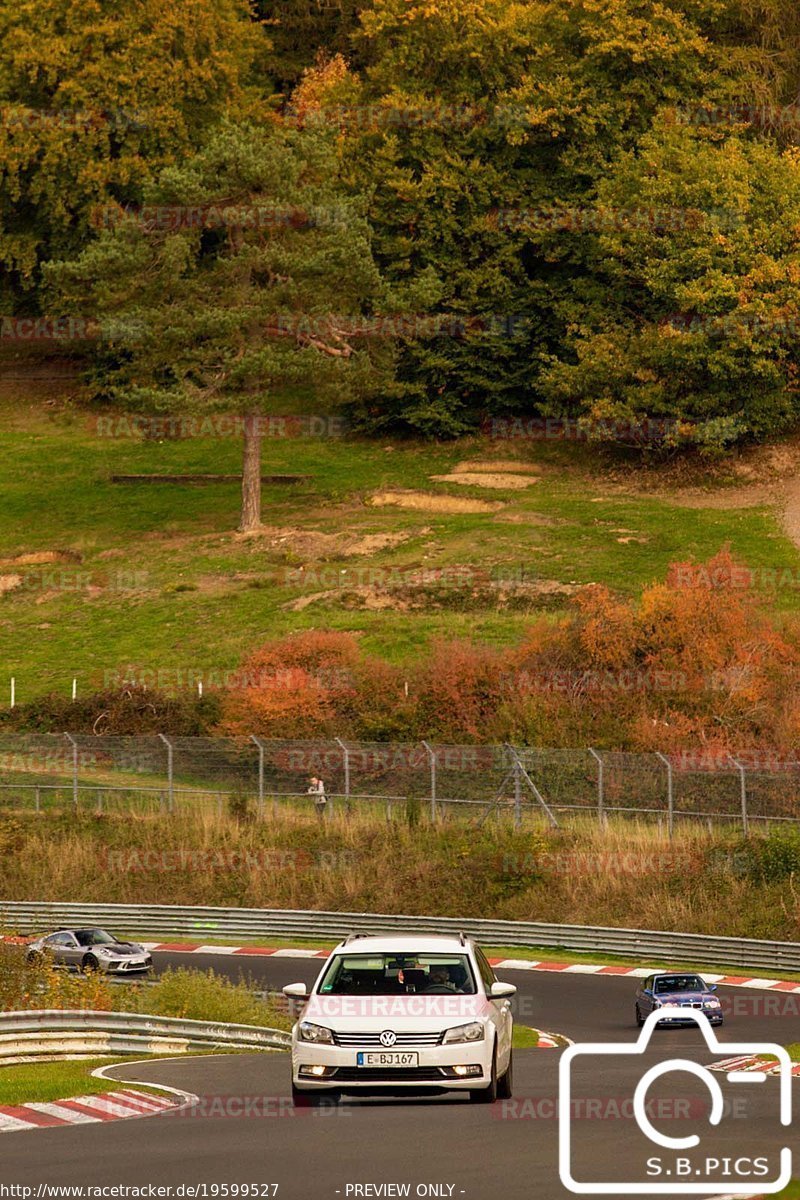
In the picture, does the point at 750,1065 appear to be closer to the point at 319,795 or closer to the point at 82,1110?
the point at 82,1110

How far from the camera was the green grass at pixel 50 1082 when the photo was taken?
61.7 ft

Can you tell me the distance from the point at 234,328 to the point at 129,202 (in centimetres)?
2688

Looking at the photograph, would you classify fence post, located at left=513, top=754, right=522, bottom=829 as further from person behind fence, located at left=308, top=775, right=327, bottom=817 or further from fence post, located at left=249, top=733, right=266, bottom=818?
fence post, located at left=249, top=733, right=266, bottom=818

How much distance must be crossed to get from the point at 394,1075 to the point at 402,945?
1.91 m

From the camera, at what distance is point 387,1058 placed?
1673cm

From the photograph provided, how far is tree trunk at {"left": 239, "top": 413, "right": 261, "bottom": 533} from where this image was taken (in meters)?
73.4

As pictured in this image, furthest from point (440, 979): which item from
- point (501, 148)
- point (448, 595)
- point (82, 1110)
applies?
point (501, 148)

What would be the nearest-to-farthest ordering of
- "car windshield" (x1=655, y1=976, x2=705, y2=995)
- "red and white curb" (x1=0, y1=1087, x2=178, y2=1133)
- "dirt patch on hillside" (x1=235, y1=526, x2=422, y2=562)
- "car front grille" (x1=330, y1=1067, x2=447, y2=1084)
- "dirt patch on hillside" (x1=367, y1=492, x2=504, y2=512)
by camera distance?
"car front grille" (x1=330, y1=1067, x2=447, y2=1084), "red and white curb" (x1=0, y1=1087, x2=178, y2=1133), "car windshield" (x1=655, y1=976, x2=705, y2=995), "dirt patch on hillside" (x1=235, y1=526, x2=422, y2=562), "dirt patch on hillside" (x1=367, y1=492, x2=504, y2=512)

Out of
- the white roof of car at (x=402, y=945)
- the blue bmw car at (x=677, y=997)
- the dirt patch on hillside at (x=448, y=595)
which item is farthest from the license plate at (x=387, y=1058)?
the dirt patch on hillside at (x=448, y=595)

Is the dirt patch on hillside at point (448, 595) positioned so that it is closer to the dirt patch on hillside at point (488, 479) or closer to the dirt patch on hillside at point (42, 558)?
the dirt patch on hillside at point (488, 479)

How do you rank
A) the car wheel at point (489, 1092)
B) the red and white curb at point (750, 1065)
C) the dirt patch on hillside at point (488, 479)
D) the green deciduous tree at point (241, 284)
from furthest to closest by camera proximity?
the dirt patch on hillside at point (488, 479) → the green deciduous tree at point (241, 284) → the red and white curb at point (750, 1065) → the car wheel at point (489, 1092)

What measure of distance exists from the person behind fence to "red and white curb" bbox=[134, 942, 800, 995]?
Answer: 4.86m

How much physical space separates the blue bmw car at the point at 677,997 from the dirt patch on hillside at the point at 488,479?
4781cm

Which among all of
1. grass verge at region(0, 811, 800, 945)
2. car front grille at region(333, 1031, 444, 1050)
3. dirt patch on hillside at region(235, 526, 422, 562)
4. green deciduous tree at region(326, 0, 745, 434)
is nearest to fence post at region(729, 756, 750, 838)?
grass verge at region(0, 811, 800, 945)
